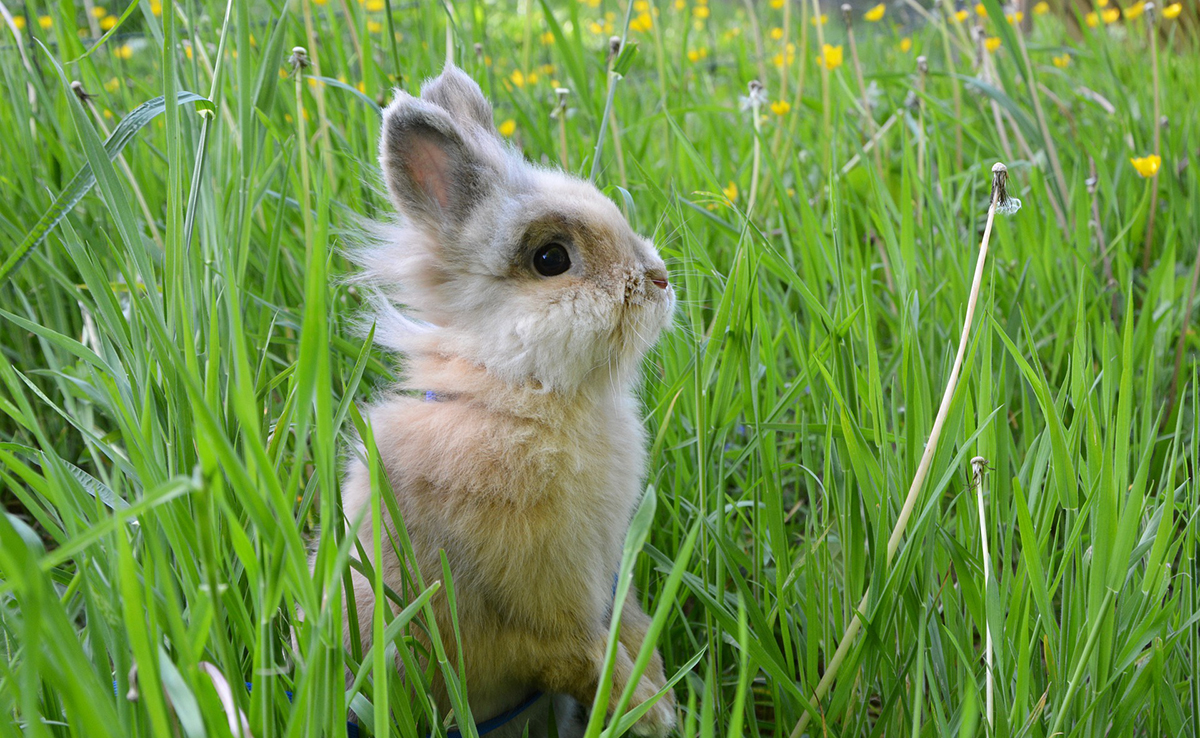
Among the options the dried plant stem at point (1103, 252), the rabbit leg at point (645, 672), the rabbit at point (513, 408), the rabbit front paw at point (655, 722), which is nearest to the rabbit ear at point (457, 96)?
the rabbit at point (513, 408)

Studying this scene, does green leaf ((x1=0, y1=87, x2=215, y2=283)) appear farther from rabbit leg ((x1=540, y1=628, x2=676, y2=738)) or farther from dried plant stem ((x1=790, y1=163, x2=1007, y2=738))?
dried plant stem ((x1=790, y1=163, x2=1007, y2=738))

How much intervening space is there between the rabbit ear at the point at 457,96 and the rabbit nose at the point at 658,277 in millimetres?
442

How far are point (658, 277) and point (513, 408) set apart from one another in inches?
14.4

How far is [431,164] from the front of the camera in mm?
1482

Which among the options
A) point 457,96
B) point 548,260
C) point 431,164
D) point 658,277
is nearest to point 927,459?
point 658,277

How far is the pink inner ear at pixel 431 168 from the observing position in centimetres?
146

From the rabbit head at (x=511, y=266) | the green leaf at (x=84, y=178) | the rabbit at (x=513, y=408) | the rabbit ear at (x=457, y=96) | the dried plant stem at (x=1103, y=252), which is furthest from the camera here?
the dried plant stem at (x=1103, y=252)

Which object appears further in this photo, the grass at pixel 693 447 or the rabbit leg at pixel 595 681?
the rabbit leg at pixel 595 681

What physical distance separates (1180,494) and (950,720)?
0.84 metres

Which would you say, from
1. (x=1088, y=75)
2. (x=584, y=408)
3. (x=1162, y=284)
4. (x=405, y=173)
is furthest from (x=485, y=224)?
(x=1088, y=75)

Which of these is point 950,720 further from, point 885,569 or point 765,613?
point 765,613

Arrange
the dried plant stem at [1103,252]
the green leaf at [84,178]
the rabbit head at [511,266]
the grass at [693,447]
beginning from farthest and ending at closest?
the dried plant stem at [1103,252] < the rabbit head at [511,266] < the green leaf at [84,178] < the grass at [693,447]

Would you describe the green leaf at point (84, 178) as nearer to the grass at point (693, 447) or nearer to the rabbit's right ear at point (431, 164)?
the grass at point (693, 447)

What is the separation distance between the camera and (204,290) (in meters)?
1.32
